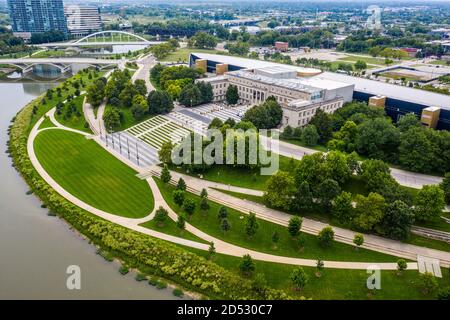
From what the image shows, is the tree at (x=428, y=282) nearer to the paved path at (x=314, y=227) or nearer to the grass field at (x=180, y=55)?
the paved path at (x=314, y=227)

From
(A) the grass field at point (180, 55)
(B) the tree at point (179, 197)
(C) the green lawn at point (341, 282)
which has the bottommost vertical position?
(C) the green lawn at point (341, 282)

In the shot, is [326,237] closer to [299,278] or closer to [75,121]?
[299,278]

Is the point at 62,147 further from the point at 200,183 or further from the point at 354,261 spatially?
the point at 354,261

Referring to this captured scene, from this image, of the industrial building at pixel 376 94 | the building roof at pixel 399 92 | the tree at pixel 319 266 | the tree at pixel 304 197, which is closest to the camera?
the tree at pixel 319 266

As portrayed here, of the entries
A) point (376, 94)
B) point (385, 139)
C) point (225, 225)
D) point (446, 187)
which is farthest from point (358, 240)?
point (376, 94)

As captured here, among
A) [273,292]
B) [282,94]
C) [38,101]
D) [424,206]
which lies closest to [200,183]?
[273,292]

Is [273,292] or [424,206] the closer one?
[273,292]

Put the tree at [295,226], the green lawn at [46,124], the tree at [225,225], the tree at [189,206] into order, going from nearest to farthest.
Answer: the tree at [295,226] < the tree at [225,225] < the tree at [189,206] < the green lawn at [46,124]

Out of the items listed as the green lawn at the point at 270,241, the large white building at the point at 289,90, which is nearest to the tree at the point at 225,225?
the green lawn at the point at 270,241
